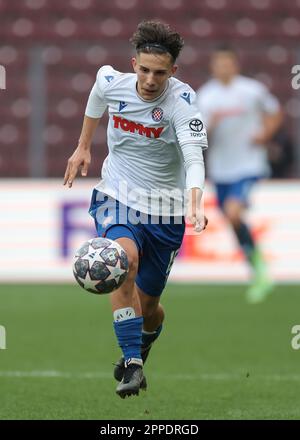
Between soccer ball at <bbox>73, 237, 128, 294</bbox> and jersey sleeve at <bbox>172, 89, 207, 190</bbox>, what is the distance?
55cm

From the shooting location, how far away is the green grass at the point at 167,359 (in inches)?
261

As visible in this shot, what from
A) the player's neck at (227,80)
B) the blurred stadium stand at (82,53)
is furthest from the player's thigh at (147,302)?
the blurred stadium stand at (82,53)

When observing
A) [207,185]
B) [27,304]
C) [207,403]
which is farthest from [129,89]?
[207,185]

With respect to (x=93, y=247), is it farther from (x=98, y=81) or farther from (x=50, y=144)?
(x=50, y=144)

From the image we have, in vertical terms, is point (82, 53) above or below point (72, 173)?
above

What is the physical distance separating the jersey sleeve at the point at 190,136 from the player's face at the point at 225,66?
6.40 metres

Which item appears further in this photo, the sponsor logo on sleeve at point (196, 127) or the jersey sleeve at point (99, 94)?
the jersey sleeve at point (99, 94)

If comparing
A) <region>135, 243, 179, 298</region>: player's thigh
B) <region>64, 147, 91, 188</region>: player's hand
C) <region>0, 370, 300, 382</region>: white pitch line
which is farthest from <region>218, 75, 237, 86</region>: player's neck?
<region>64, 147, 91, 188</region>: player's hand

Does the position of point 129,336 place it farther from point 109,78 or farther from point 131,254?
point 109,78

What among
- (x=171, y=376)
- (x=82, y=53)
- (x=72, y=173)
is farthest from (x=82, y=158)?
(x=82, y=53)

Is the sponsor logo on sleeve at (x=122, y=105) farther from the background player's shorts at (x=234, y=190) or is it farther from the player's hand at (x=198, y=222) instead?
the background player's shorts at (x=234, y=190)

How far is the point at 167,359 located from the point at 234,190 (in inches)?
177

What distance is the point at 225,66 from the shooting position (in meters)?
12.9

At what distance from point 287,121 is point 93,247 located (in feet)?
32.5
